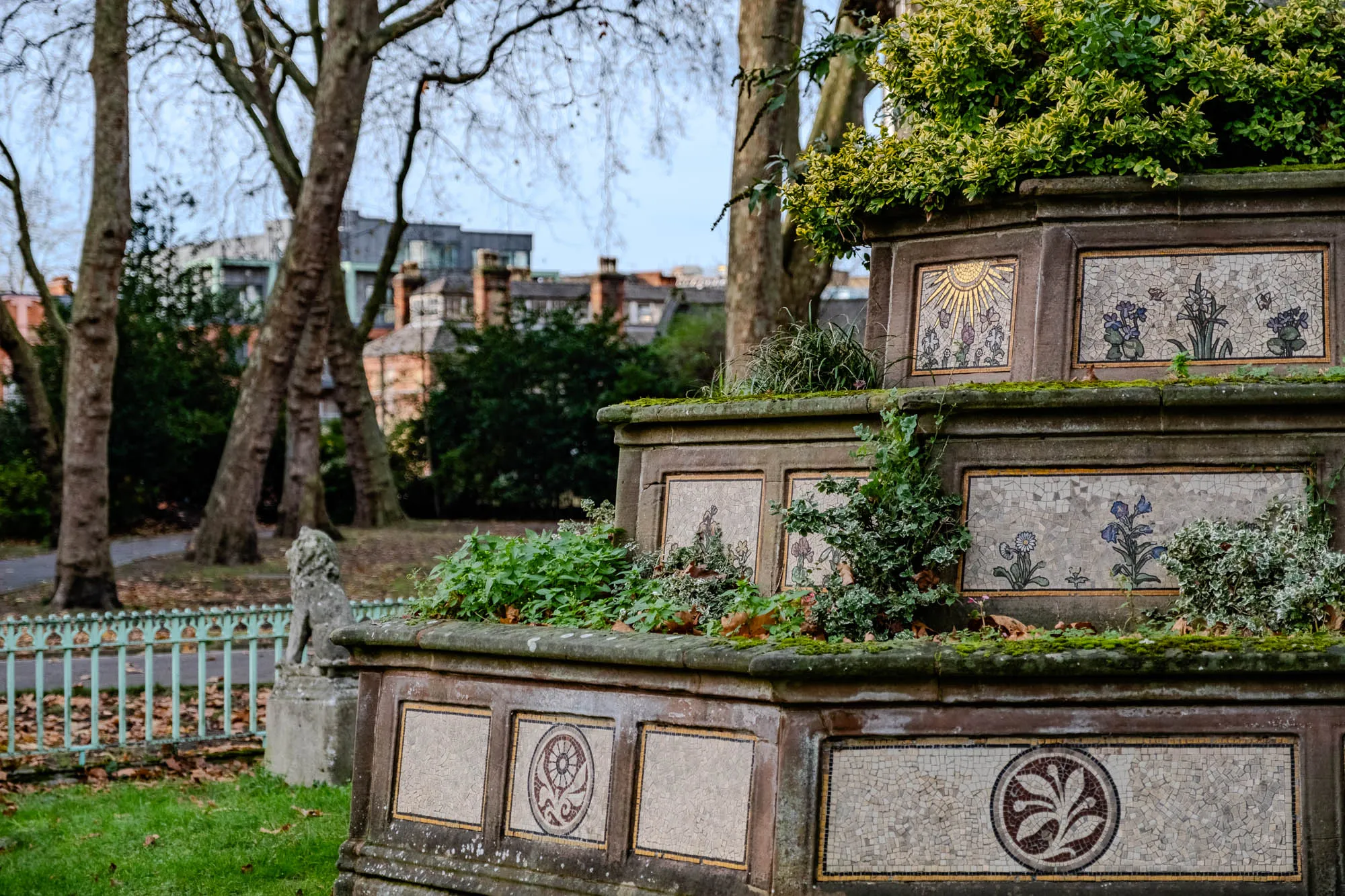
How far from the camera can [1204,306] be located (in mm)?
6266

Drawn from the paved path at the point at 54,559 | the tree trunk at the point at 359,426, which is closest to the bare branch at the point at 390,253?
the tree trunk at the point at 359,426

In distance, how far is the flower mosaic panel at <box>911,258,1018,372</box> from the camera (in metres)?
6.54

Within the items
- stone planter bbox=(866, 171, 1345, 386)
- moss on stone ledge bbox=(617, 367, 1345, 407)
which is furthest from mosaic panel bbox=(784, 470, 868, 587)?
stone planter bbox=(866, 171, 1345, 386)

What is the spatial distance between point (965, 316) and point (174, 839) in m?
5.03

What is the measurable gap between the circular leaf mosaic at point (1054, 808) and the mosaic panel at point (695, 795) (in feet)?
2.82

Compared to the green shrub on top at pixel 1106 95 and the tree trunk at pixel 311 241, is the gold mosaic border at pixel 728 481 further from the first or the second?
the tree trunk at pixel 311 241

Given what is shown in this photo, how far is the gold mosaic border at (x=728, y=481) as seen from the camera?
253 inches

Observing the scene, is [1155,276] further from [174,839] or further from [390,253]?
[390,253]

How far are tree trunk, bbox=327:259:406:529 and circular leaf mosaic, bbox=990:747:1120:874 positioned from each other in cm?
2329

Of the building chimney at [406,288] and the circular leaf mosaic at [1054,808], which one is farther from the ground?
the building chimney at [406,288]

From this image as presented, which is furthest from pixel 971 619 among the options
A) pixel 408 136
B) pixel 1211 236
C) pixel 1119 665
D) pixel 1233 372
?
pixel 408 136

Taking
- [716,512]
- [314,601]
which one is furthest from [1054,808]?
[314,601]

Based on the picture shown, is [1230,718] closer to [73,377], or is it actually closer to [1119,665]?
[1119,665]

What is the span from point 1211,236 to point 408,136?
2199 cm
